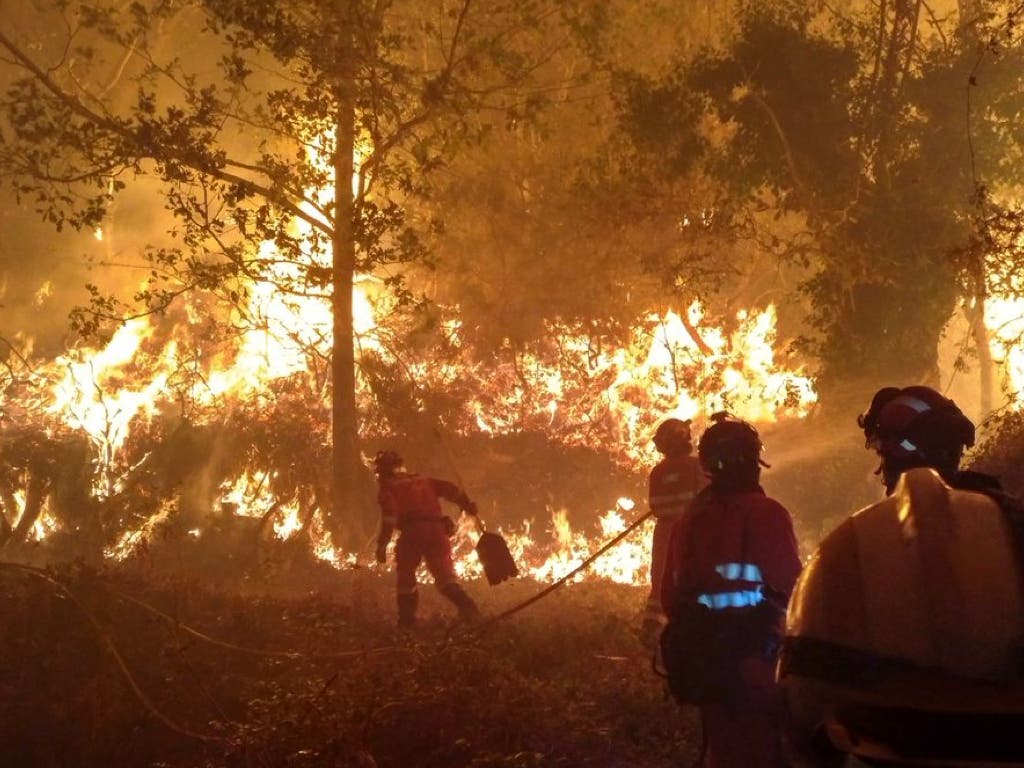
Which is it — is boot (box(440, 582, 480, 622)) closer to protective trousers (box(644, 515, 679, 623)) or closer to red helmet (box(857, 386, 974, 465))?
protective trousers (box(644, 515, 679, 623))

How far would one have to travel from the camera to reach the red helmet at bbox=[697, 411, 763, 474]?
4.40 metres

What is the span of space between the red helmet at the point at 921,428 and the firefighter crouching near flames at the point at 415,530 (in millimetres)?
7068

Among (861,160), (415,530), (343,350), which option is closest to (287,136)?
(343,350)

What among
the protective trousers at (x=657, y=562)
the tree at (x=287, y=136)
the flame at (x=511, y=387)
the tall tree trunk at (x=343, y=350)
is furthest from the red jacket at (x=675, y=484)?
the flame at (x=511, y=387)

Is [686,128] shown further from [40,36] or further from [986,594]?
[40,36]

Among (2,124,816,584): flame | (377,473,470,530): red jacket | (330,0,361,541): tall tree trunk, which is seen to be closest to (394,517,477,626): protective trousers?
(377,473,470,530): red jacket

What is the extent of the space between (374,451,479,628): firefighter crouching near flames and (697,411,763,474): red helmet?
6.32 meters

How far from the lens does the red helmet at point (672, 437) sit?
28.1 ft

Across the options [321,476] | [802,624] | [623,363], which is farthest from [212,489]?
[802,624]

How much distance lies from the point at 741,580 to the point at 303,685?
206 inches

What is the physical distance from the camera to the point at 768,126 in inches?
565

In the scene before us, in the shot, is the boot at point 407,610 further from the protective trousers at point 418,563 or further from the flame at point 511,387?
the flame at point 511,387

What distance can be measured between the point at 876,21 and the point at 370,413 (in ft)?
36.6

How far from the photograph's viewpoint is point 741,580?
163 inches
